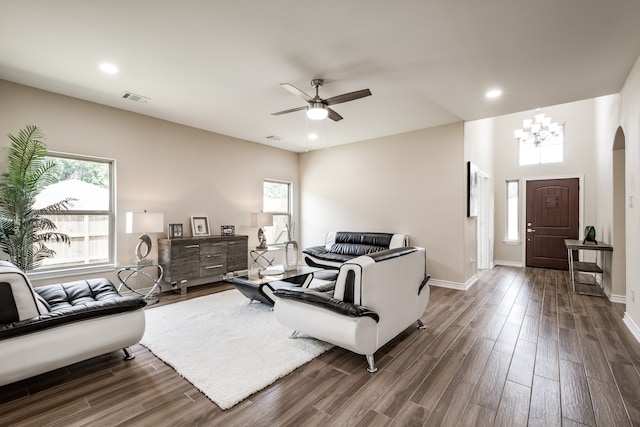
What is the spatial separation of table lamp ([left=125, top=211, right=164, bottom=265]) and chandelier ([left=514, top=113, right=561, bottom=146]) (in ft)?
22.8

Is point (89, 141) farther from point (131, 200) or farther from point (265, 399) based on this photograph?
point (265, 399)

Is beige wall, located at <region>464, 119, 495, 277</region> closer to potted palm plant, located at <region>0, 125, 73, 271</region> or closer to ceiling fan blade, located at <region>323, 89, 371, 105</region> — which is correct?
ceiling fan blade, located at <region>323, 89, 371, 105</region>

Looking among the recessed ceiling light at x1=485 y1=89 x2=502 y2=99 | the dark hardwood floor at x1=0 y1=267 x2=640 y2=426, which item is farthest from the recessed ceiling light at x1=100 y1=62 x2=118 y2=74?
the recessed ceiling light at x1=485 y1=89 x2=502 y2=99

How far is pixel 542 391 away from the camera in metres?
2.12

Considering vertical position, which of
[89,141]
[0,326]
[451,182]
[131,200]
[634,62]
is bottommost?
[0,326]

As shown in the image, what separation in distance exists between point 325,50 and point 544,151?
21.5 feet

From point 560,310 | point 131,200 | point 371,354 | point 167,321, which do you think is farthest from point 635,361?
point 131,200

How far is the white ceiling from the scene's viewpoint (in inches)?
88.7

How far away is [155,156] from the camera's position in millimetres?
4836

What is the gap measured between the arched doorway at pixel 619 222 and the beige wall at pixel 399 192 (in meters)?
1.90

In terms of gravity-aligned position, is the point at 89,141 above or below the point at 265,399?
above

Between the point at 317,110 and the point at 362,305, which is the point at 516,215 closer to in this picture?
the point at 317,110

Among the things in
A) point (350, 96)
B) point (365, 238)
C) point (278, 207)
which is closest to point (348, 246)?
point (365, 238)

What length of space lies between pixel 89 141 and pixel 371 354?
4.59 metres
